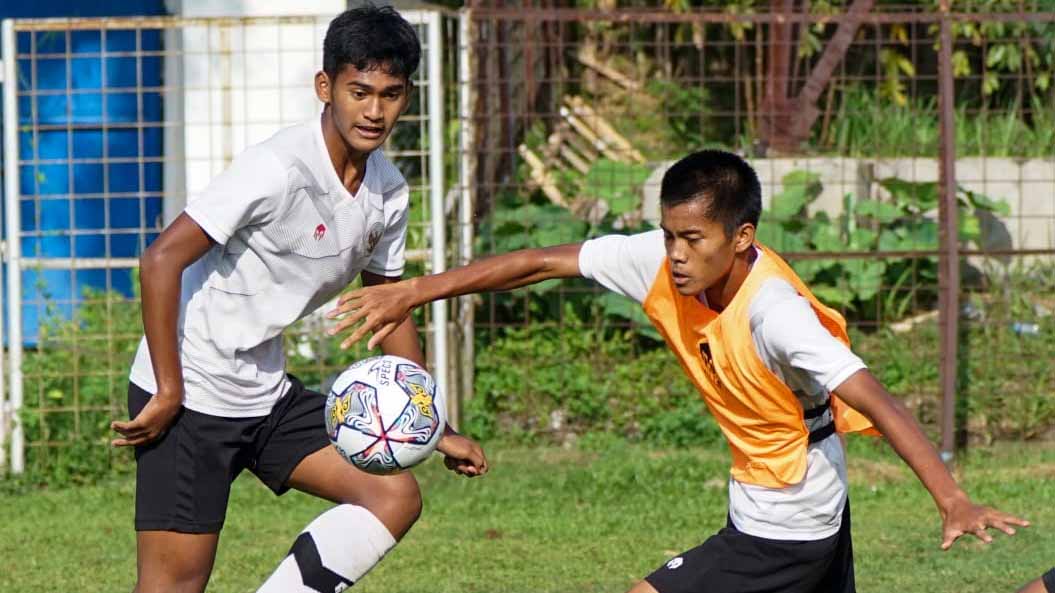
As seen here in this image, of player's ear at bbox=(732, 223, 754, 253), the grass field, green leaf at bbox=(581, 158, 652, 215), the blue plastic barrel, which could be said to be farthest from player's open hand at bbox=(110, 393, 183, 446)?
the blue plastic barrel

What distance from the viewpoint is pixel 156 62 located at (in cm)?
991

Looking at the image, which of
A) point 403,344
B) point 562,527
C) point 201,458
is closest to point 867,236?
point 562,527

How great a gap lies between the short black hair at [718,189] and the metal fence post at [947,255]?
169 inches

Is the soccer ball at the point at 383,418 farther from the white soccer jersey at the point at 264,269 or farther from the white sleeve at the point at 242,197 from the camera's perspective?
the white sleeve at the point at 242,197

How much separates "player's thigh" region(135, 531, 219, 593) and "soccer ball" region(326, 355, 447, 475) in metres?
0.52

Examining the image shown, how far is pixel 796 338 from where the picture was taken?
13.0 feet

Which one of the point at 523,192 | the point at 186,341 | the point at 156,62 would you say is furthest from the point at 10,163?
the point at 186,341

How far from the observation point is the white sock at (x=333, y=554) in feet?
14.8

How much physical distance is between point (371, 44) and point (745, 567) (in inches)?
68.8

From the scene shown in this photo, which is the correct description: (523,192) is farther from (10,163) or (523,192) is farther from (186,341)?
(186,341)

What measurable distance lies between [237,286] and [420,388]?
596 millimetres


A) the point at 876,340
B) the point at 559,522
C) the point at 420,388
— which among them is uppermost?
the point at 420,388

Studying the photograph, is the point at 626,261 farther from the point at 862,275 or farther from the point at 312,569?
the point at 862,275

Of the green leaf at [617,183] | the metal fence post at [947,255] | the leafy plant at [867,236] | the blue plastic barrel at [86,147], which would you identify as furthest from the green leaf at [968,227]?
the blue plastic barrel at [86,147]
